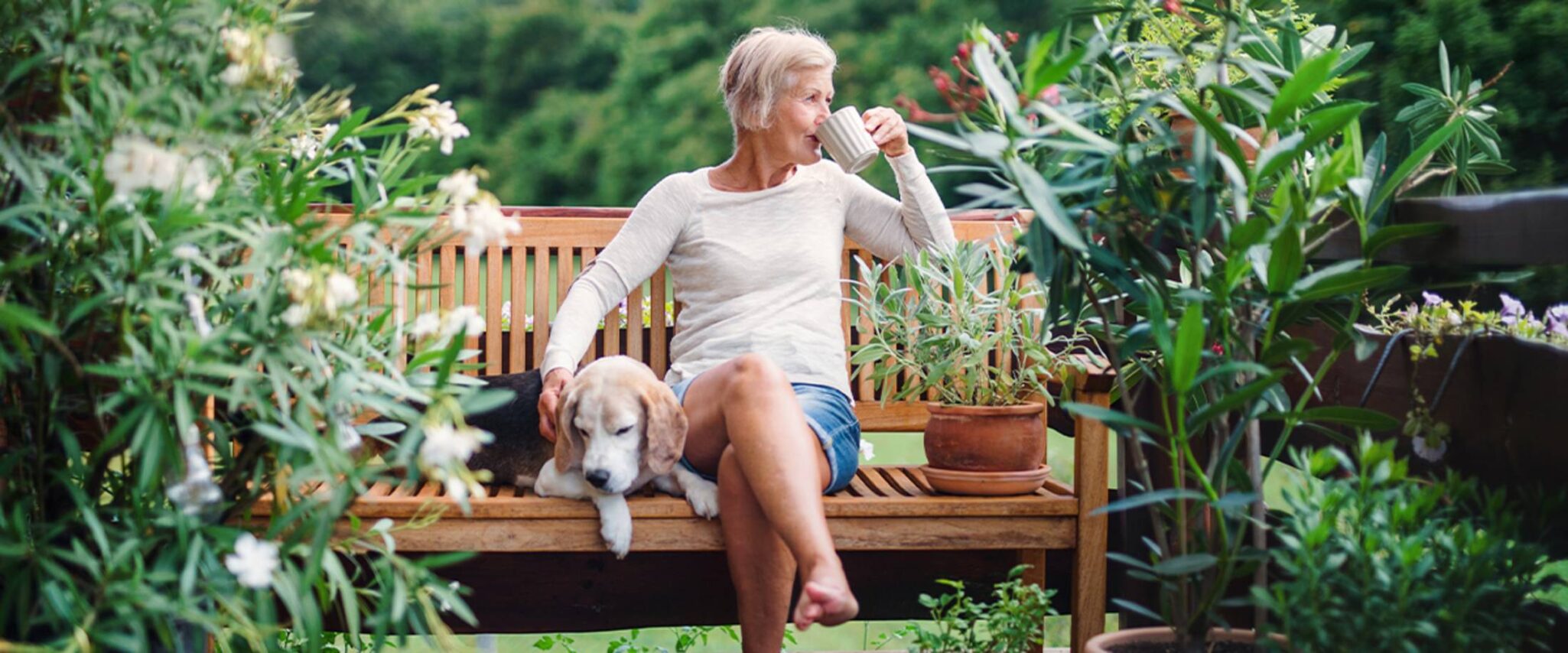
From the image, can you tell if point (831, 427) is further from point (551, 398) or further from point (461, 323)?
point (461, 323)

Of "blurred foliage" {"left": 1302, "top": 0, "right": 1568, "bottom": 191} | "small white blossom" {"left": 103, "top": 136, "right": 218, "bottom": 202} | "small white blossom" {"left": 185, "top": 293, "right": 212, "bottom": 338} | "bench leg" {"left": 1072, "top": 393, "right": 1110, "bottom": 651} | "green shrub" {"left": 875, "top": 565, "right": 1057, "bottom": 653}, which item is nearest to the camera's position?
"small white blossom" {"left": 103, "top": 136, "right": 218, "bottom": 202}

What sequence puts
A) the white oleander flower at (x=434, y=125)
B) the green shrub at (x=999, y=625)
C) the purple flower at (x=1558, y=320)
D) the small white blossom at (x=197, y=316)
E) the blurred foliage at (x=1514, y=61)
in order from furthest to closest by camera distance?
the blurred foliage at (x=1514, y=61) < the green shrub at (x=999, y=625) < the purple flower at (x=1558, y=320) < the white oleander flower at (x=434, y=125) < the small white blossom at (x=197, y=316)

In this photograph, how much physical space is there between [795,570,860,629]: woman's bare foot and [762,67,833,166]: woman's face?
98 centimetres

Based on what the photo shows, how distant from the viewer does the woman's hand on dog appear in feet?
7.74

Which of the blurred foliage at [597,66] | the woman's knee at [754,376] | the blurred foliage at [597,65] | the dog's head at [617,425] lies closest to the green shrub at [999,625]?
the woman's knee at [754,376]

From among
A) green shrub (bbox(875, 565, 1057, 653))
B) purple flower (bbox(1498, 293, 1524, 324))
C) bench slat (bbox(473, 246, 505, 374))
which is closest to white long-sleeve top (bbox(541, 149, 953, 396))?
bench slat (bbox(473, 246, 505, 374))

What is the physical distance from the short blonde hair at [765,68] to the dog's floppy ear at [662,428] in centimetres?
62

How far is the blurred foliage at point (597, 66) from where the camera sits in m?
10.7

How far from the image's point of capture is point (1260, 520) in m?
1.76

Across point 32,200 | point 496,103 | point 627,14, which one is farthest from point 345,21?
point 32,200

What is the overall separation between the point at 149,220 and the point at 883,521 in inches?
49.2

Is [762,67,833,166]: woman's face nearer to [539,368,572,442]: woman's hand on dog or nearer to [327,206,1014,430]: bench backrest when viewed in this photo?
[327,206,1014,430]: bench backrest

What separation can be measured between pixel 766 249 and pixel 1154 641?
1084 mm

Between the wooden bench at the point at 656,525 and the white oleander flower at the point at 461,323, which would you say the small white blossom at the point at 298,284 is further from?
the wooden bench at the point at 656,525
